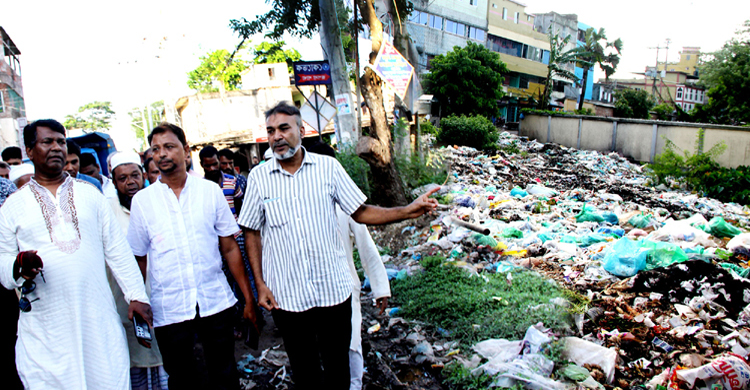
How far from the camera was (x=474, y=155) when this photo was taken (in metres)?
15.3

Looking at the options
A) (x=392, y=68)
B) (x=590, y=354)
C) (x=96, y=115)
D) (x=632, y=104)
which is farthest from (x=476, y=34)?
(x=96, y=115)

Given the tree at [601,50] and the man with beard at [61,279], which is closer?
the man with beard at [61,279]

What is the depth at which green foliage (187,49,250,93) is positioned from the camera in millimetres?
31531

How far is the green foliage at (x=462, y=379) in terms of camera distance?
2992mm

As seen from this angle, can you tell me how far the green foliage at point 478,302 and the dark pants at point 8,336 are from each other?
2764 millimetres

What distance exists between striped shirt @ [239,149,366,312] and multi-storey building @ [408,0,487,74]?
21.0 m

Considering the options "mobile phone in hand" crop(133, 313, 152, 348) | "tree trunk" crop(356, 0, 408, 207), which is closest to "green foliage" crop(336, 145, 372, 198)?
"tree trunk" crop(356, 0, 408, 207)

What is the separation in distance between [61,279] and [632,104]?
38.7m

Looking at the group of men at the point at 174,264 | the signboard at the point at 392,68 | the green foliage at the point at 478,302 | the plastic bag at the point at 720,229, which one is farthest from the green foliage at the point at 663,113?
the group of men at the point at 174,264

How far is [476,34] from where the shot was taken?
2547 centimetres

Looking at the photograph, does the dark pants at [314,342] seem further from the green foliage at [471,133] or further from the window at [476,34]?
the window at [476,34]

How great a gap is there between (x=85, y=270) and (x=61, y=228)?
22cm

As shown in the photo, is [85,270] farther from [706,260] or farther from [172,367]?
[706,260]

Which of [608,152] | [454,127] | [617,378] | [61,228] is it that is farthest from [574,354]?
[608,152]
